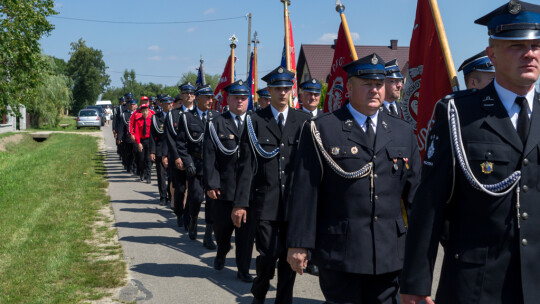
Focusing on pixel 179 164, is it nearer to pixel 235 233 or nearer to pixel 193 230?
pixel 193 230

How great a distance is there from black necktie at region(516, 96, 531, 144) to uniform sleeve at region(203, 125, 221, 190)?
4917mm

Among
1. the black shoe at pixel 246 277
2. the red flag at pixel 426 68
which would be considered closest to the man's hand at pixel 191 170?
the black shoe at pixel 246 277

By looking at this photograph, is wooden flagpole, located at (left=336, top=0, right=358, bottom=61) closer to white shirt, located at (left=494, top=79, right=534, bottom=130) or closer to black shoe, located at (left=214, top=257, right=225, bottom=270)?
black shoe, located at (left=214, top=257, right=225, bottom=270)

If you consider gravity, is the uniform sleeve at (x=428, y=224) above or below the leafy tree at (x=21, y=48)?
below

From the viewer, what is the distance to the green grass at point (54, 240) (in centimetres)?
651

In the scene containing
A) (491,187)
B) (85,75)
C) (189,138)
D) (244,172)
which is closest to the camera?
(491,187)

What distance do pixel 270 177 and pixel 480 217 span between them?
344 cm

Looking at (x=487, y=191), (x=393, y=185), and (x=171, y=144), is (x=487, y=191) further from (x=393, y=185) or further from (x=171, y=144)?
(x=171, y=144)

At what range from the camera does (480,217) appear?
267 cm

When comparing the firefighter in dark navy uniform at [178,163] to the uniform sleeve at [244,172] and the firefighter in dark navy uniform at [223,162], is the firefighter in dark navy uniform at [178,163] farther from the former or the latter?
the uniform sleeve at [244,172]

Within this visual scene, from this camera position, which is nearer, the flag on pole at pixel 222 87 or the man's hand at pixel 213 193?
the man's hand at pixel 213 193

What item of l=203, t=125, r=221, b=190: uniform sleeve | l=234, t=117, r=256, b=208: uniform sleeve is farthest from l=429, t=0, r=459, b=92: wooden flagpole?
l=203, t=125, r=221, b=190: uniform sleeve

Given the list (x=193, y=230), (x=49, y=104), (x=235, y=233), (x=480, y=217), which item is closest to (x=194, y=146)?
(x=193, y=230)

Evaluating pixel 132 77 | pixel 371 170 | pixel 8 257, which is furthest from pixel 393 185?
pixel 132 77
